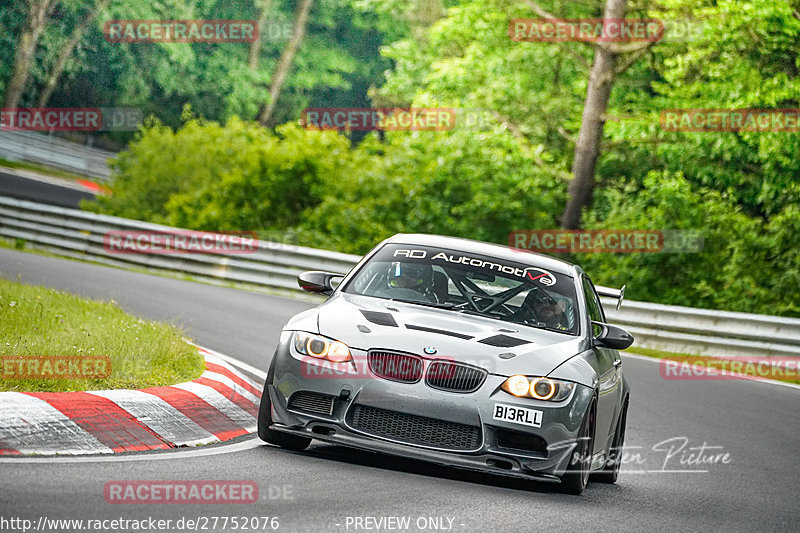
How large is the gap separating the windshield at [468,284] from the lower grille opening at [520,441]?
1.26 m

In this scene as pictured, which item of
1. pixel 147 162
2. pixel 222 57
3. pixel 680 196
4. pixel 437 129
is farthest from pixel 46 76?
pixel 680 196

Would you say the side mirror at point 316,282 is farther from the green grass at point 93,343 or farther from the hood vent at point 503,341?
the hood vent at point 503,341

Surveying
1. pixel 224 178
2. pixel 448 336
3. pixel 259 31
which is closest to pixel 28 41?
pixel 259 31

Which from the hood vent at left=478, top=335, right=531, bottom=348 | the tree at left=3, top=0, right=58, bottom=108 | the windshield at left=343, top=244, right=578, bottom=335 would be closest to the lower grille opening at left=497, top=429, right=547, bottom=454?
the hood vent at left=478, top=335, right=531, bottom=348

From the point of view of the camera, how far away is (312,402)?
24.2ft

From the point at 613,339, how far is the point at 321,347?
1930mm

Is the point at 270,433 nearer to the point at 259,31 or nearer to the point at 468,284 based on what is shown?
the point at 468,284

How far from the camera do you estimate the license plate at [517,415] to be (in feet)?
23.4

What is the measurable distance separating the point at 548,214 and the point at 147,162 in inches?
343

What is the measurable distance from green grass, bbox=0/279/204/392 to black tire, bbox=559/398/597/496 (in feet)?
9.02

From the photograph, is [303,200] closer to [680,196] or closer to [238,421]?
[680,196]

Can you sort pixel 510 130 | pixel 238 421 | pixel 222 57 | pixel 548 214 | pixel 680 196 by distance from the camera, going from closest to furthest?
1. pixel 238 421
2. pixel 680 196
3. pixel 548 214
4. pixel 510 130
5. pixel 222 57

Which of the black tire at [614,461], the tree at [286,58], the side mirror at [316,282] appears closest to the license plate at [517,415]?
the black tire at [614,461]

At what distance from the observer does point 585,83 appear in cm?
2906
